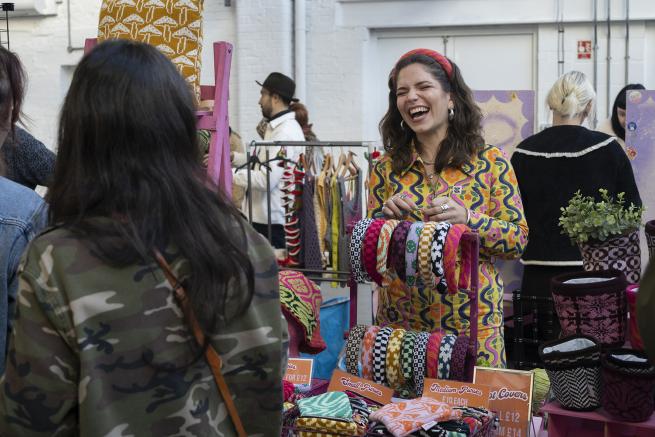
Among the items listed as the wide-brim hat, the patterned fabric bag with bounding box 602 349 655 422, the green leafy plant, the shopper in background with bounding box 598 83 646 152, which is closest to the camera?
the patterned fabric bag with bounding box 602 349 655 422

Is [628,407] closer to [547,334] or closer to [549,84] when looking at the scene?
[547,334]

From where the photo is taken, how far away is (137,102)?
144 cm

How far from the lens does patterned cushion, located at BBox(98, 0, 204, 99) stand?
278cm

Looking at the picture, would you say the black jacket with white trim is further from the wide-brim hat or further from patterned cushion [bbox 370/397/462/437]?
the wide-brim hat

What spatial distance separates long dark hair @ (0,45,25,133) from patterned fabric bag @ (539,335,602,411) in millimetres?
1512

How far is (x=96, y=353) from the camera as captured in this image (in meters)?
1.40

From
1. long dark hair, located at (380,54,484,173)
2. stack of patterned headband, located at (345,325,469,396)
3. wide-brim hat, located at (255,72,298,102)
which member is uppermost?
wide-brim hat, located at (255,72,298,102)

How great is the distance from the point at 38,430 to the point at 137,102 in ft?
1.73

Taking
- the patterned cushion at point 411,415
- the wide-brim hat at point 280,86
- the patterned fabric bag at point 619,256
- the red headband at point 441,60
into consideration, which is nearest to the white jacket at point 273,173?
the wide-brim hat at point 280,86

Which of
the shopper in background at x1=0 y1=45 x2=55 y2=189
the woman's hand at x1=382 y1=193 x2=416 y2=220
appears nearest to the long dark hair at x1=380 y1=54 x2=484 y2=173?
the woman's hand at x1=382 y1=193 x2=416 y2=220

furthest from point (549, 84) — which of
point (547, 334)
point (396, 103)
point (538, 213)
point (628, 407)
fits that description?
point (628, 407)

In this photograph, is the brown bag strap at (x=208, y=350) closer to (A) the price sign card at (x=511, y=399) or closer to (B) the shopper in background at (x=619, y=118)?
(A) the price sign card at (x=511, y=399)

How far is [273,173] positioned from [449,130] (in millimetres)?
2701

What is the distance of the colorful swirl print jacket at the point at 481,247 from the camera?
266 cm
